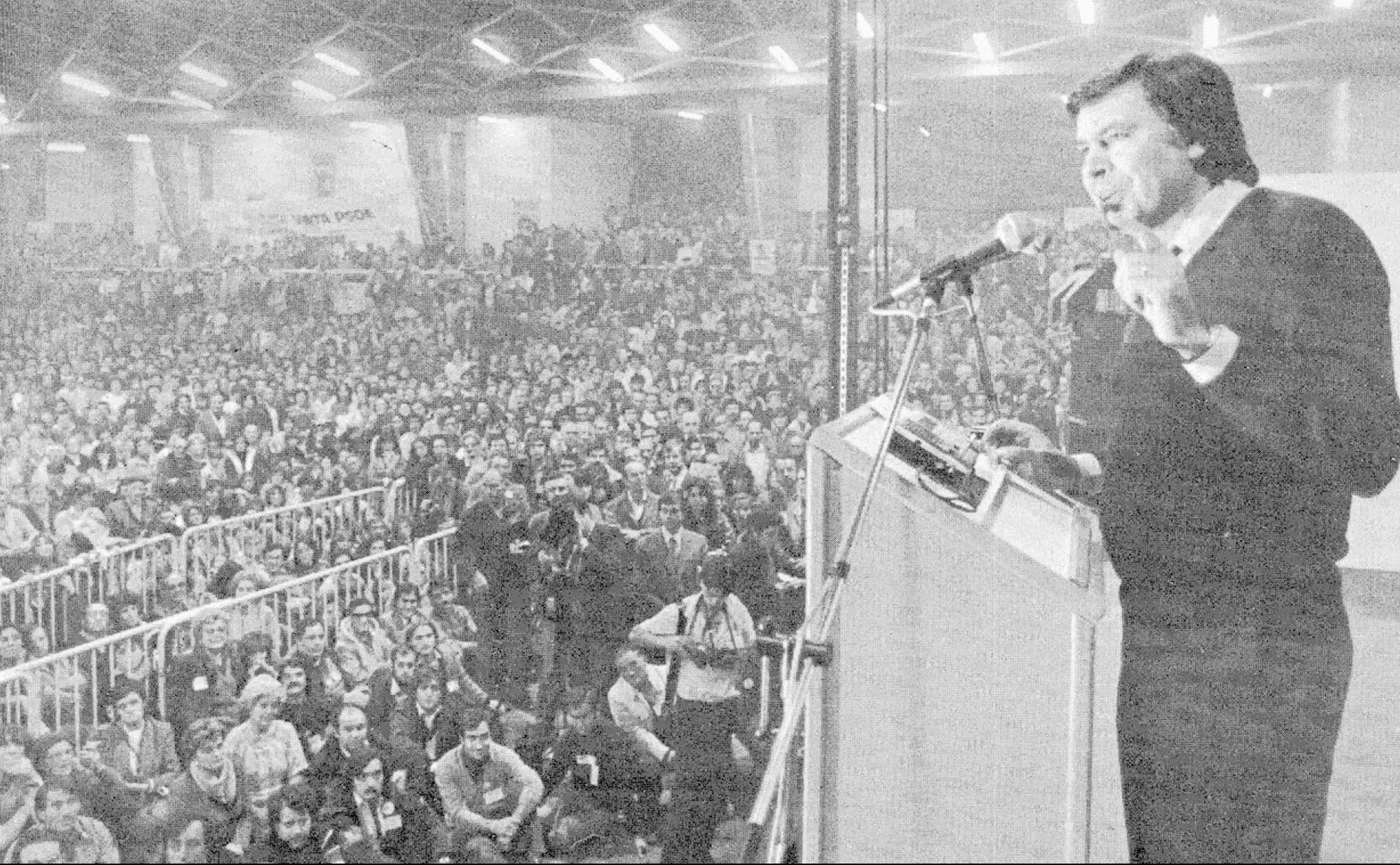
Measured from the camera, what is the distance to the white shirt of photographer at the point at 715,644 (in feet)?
8.80

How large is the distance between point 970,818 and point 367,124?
285 inches

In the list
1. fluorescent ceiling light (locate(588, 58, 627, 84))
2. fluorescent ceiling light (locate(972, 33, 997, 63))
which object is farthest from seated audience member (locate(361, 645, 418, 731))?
fluorescent ceiling light (locate(588, 58, 627, 84))

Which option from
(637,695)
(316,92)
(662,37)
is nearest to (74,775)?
(637,695)

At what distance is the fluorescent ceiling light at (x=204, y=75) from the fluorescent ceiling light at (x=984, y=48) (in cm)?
481

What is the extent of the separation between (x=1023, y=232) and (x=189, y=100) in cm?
728

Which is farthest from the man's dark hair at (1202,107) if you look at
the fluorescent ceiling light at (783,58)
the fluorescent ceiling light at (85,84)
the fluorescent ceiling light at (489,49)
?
the fluorescent ceiling light at (85,84)

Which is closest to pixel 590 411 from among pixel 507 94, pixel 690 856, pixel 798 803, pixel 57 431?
pixel 507 94

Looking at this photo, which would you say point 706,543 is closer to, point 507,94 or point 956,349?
point 956,349

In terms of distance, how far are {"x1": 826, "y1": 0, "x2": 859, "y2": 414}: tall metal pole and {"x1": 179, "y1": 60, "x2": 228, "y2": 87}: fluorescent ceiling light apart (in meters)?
5.84

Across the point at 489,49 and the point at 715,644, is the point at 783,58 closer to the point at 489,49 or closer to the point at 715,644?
the point at 489,49

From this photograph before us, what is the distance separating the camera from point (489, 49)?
6.25 m

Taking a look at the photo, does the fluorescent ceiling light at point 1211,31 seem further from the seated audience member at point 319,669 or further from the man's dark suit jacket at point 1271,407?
the seated audience member at point 319,669

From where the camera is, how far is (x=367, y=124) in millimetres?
7387

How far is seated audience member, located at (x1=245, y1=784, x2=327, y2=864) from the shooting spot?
251 cm
